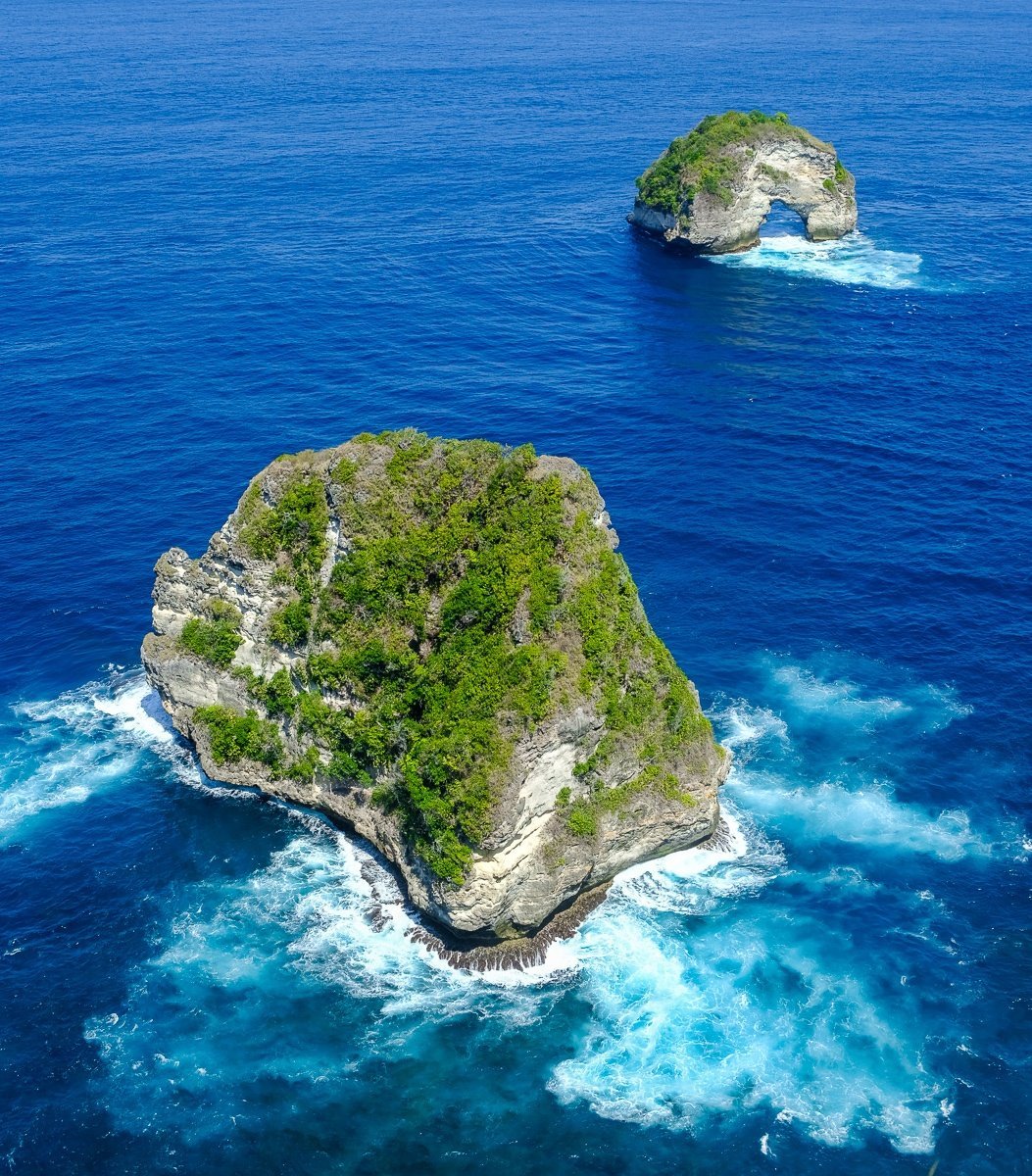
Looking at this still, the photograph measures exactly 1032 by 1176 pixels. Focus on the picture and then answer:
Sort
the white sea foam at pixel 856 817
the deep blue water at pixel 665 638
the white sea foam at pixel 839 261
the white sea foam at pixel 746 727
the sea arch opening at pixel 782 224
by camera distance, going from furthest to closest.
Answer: the sea arch opening at pixel 782 224 → the white sea foam at pixel 839 261 → the white sea foam at pixel 746 727 → the white sea foam at pixel 856 817 → the deep blue water at pixel 665 638

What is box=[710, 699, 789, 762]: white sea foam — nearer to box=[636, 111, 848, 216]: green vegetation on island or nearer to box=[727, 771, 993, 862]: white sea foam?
box=[727, 771, 993, 862]: white sea foam

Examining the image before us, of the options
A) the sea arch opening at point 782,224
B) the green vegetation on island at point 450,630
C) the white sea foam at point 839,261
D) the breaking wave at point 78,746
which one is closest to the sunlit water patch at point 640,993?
the green vegetation on island at point 450,630

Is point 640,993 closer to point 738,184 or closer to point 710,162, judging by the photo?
point 738,184

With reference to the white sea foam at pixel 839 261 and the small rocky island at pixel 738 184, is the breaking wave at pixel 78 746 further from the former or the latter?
the white sea foam at pixel 839 261

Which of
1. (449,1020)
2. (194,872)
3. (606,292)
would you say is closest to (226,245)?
(606,292)

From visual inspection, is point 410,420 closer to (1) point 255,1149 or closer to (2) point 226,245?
(2) point 226,245

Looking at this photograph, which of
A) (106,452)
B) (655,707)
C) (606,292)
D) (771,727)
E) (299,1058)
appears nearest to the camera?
(299,1058)

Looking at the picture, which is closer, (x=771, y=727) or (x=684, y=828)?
(x=684, y=828)
